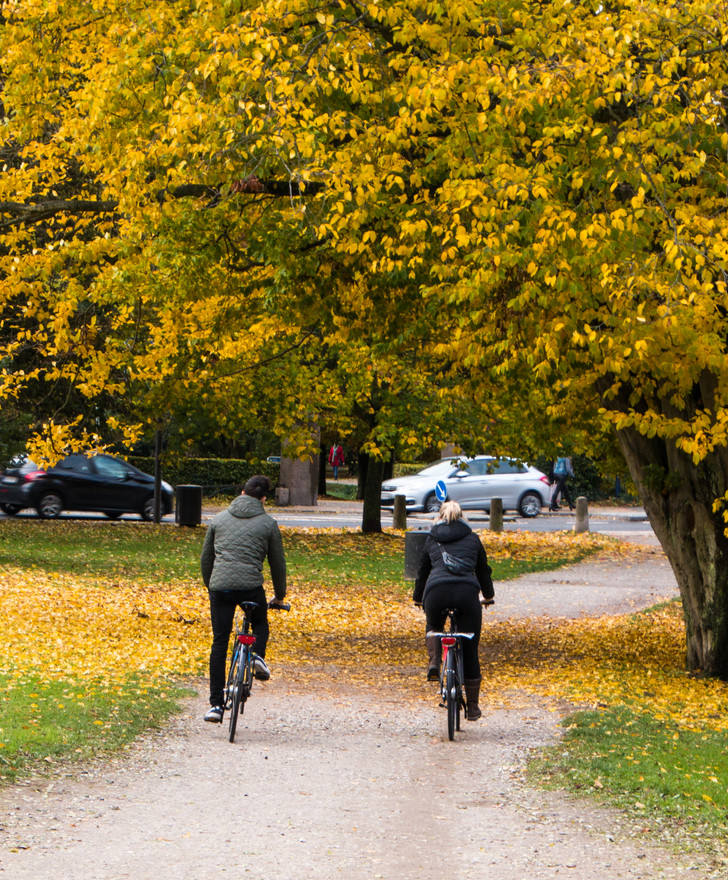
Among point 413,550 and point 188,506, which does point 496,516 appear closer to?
point 188,506

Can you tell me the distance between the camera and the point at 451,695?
8.66m

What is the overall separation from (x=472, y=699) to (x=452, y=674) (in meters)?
0.47

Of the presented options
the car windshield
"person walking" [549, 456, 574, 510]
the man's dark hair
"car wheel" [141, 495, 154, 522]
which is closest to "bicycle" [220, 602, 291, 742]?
the man's dark hair

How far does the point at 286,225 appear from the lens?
1116 cm

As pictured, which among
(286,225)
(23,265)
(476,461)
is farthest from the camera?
(476,461)

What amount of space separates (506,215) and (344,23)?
→ 8.56 feet

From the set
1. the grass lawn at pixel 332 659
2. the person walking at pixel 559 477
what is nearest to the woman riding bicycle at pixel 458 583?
the grass lawn at pixel 332 659

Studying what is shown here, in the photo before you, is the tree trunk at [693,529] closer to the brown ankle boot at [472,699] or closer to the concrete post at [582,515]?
the brown ankle boot at [472,699]

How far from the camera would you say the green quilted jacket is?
862 centimetres

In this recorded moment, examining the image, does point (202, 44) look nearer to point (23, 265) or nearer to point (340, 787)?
point (23, 265)

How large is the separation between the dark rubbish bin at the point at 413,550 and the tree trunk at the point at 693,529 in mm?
6608

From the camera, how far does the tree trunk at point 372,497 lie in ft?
89.4

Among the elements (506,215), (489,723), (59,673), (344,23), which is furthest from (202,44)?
(489,723)

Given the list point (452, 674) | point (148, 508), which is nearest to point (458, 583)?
point (452, 674)
